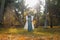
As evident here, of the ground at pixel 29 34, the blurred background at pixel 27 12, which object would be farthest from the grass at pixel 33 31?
the blurred background at pixel 27 12

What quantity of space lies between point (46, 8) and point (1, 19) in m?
1.58

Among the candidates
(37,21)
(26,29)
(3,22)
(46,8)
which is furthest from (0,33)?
(46,8)

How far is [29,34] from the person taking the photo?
6117mm

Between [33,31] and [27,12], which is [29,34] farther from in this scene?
[27,12]

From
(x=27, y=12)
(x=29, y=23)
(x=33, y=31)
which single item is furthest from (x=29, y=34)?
(x=27, y=12)

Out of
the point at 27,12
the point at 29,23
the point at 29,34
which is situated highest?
the point at 27,12

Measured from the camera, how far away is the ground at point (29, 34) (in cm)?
609

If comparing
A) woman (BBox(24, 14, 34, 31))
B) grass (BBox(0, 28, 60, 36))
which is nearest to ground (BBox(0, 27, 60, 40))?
grass (BBox(0, 28, 60, 36))

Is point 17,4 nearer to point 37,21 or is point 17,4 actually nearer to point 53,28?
point 37,21

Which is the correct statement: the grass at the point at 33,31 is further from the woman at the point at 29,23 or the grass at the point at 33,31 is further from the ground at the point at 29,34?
the woman at the point at 29,23

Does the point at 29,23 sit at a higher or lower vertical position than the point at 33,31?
higher

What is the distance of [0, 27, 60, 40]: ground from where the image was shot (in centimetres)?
609

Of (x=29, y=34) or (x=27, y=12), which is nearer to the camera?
(x=29, y=34)

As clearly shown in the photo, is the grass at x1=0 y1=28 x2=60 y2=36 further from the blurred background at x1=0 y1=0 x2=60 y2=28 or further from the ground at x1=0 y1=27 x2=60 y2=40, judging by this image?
the blurred background at x1=0 y1=0 x2=60 y2=28
